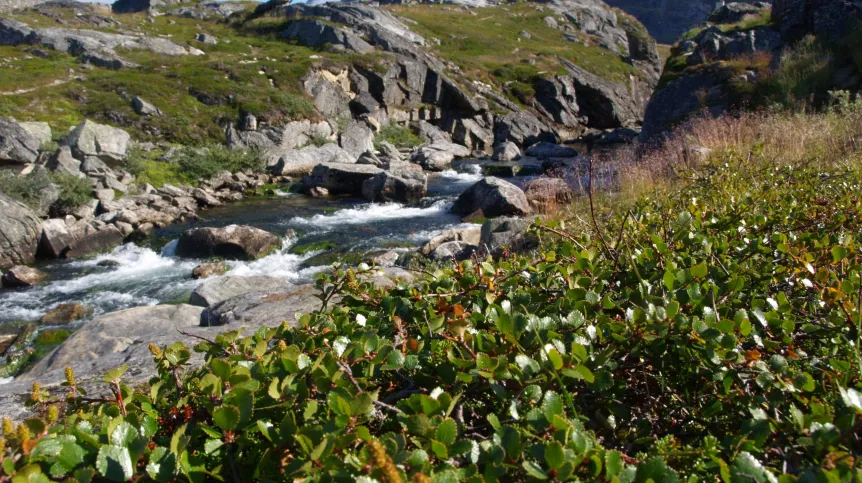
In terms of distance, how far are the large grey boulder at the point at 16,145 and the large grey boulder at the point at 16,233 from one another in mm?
5897

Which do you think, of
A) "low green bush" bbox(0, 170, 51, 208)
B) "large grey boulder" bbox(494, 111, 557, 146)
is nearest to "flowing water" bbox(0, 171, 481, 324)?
"low green bush" bbox(0, 170, 51, 208)

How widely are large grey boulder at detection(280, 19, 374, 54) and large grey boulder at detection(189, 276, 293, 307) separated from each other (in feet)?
135

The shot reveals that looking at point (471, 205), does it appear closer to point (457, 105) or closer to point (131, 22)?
point (457, 105)

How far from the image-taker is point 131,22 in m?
58.1

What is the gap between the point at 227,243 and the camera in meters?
11.3

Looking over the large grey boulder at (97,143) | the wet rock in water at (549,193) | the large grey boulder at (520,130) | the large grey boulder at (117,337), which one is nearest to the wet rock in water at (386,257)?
the wet rock in water at (549,193)

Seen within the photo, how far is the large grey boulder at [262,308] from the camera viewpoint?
3994 mm

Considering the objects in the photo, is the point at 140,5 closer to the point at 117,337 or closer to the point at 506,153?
the point at 506,153

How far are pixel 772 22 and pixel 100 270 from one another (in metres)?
21.7

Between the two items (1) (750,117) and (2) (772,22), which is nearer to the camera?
(1) (750,117)

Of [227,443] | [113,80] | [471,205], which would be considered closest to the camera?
[227,443]

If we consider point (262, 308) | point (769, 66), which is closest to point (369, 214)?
point (262, 308)

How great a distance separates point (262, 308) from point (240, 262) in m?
6.96

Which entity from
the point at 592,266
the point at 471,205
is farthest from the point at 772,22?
the point at 592,266
